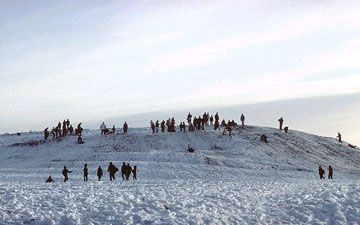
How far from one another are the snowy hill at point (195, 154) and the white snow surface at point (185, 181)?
0.12 metres

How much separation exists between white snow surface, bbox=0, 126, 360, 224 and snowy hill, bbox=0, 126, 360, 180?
0.12 meters

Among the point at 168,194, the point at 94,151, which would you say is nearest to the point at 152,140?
the point at 94,151

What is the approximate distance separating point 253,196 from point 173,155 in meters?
23.7

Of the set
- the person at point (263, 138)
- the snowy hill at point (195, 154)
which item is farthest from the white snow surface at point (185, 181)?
the person at point (263, 138)

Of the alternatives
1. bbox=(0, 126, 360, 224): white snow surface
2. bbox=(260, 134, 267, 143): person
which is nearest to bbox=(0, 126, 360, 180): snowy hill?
bbox=(0, 126, 360, 224): white snow surface

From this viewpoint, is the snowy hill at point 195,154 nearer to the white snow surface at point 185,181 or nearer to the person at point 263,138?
the white snow surface at point 185,181

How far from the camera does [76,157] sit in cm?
4366

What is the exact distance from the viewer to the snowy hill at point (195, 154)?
37.6m

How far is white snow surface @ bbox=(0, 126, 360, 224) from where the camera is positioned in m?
15.0

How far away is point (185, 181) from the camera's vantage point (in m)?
26.7

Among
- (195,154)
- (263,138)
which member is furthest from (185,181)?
(263,138)

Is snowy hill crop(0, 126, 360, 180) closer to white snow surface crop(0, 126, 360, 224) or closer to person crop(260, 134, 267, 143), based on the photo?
white snow surface crop(0, 126, 360, 224)

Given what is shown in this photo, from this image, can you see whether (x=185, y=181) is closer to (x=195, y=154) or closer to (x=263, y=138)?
(x=195, y=154)

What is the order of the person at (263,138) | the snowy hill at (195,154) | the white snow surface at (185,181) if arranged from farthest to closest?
the person at (263,138) < the snowy hill at (195,154) < the white snow surface at (185,181)
